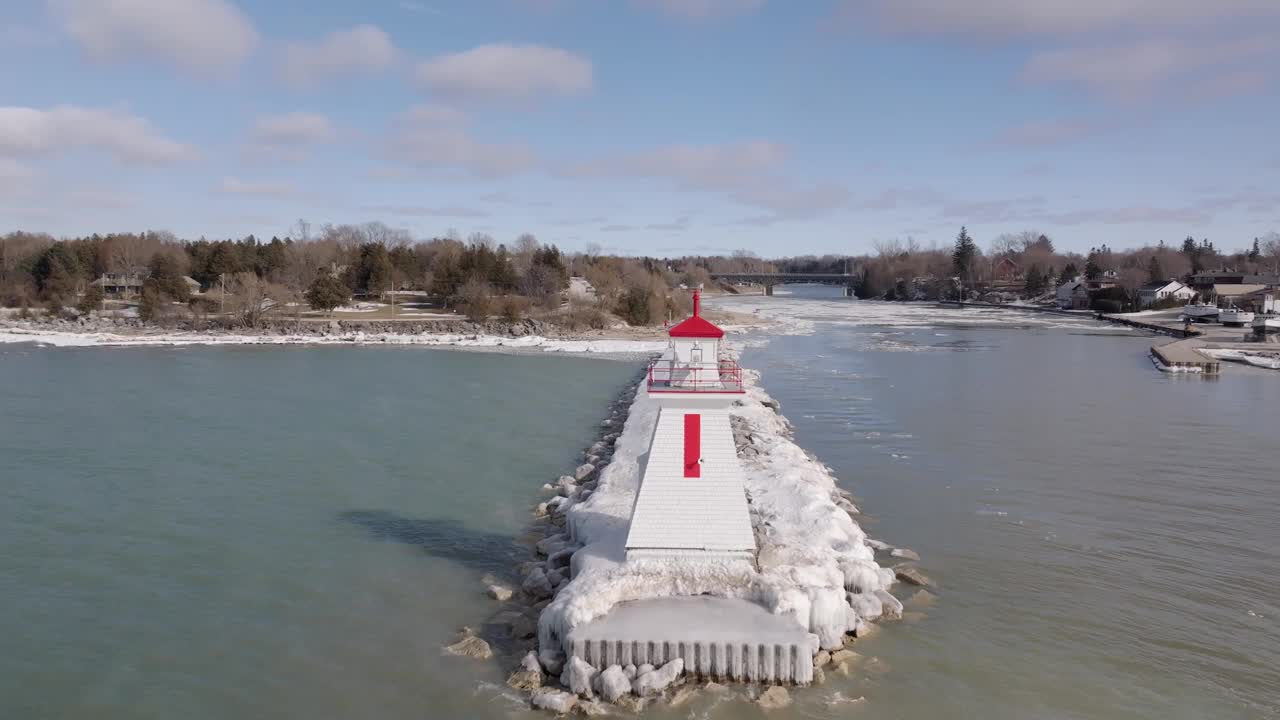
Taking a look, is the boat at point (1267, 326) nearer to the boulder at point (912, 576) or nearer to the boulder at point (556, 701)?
the boulder at point (912, 576)

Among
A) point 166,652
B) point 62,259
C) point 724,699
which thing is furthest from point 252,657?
point 62,259

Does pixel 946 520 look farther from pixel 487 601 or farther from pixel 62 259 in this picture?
pixel 62 259

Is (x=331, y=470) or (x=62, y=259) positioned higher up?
(x=62, y=259)

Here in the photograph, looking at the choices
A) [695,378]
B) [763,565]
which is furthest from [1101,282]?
Result: [695,378]

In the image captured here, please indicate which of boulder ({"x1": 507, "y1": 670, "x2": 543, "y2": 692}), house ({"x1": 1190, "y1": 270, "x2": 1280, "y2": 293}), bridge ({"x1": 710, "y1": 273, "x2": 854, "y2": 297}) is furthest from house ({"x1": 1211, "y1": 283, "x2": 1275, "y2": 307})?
boulder ({"x1": 507, "y1": 670, "x2": 543, "y2": 692})

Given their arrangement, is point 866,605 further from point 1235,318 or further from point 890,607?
point 1235,318
